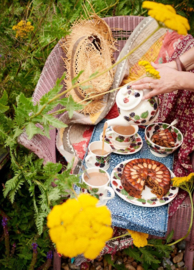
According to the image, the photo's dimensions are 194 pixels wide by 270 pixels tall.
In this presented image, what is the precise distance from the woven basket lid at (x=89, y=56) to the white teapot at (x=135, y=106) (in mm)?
449

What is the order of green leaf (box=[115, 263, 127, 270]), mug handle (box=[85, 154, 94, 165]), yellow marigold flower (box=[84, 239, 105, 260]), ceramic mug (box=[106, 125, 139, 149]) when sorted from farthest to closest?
green leaf (box=[115, 263, 127, 270]), ceramic mug (box=[106, 125, 139, 149]), mug handle (box=[85, 154, 94, 165]), yellow marigold flower (box=[84, 239, 105, 260])

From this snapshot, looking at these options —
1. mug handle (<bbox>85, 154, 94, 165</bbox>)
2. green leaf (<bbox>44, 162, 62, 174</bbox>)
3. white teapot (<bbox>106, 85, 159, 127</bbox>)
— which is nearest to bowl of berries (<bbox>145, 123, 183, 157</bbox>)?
white teapot (<bbox>106, 85, 159, 127</bbox>)

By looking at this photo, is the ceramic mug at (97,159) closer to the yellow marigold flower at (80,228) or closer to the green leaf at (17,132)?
the green leaf at (17,132)

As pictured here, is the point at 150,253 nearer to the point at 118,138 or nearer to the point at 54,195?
the point at 118,138

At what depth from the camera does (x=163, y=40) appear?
1.90 metres

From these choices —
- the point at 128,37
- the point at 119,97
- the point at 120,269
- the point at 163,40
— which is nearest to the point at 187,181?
the point at 119,97

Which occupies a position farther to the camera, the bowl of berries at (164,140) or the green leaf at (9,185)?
the bowl of berries at (164,140)

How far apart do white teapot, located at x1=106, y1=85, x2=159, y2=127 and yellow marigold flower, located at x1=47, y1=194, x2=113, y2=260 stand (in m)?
0.77

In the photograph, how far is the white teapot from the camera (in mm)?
1258

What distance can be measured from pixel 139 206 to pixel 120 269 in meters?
0.56

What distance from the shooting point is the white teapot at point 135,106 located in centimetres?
126

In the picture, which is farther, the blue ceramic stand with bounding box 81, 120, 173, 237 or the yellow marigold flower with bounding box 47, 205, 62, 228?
the blue ceramic stand with bounding box 81, 120, 173, 237

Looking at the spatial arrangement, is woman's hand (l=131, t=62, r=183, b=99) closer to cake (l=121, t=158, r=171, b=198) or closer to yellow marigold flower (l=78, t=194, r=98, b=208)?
cake (l=121, t=158, r=171, b=198)

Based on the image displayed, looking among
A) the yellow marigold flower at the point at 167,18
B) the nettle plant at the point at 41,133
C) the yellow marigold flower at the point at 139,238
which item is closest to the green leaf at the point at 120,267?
the yellow marigold flower at the point at 139,238
